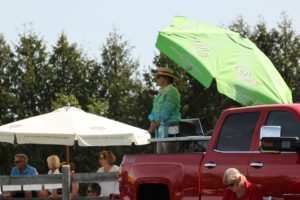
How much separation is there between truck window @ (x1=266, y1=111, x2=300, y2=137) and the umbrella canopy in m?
7.51

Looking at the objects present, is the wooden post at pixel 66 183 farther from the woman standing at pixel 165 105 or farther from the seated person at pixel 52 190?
the woman standing at pixel 165 105

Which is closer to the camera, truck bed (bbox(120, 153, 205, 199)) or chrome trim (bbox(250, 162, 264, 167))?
chrome trim (bbox(250, 162, 264, 167))

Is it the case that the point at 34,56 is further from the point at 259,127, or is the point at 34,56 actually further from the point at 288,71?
the point at 259,127

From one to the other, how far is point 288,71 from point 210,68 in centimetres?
3330

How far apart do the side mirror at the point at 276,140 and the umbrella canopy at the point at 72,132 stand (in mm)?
8024

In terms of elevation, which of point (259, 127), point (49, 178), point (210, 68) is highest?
point (210, 68)

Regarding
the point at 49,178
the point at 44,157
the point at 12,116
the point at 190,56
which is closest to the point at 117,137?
the point at 49,178

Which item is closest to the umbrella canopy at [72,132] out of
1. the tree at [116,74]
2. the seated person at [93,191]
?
the seated person at [93,191]

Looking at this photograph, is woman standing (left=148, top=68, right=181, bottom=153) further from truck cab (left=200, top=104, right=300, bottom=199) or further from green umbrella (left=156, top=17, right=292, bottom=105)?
truck cab (left=200, top=104, right=300, bottom=199)

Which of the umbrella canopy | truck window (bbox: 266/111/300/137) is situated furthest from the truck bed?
the umbrella canopy

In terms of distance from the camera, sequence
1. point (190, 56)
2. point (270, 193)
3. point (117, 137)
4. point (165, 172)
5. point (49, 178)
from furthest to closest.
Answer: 1. point (117, 137)
2. point (49, 178)
3. point (190, 56)
4. point (165, 172)
5. point (270, 193)

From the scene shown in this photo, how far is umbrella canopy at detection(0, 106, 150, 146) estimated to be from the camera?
15750 mm

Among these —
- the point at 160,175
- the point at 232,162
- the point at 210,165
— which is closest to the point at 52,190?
the point at 160,175

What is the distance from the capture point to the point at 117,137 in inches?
622
